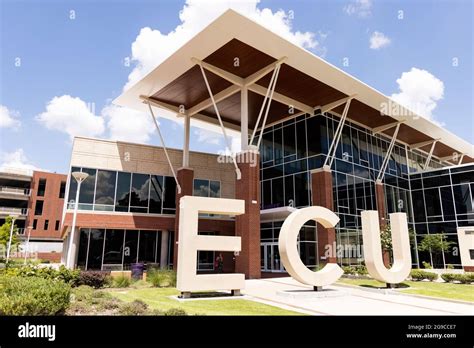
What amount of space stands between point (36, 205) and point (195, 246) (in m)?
52.3

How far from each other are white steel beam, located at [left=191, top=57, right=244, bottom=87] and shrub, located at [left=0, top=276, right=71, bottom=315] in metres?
16.9

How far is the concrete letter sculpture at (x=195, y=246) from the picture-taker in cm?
1329

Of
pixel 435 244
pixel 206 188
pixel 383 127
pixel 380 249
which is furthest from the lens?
pixel 383 127

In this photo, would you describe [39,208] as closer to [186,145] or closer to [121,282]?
[186,145]

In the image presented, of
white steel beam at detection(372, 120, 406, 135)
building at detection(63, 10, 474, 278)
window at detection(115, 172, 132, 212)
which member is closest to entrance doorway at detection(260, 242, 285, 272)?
building at detection(63, 10, 474, 278)

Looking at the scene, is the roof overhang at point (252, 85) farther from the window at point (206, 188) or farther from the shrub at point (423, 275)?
the shrub at point (423, 275)

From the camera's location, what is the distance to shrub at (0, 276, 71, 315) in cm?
845

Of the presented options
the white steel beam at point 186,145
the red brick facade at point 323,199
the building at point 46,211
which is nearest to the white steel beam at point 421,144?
the red brick facade at point 323,199

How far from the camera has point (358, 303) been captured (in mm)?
13172

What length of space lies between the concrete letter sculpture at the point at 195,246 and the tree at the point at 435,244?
2453 centimetres

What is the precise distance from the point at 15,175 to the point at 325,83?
50.4 metres

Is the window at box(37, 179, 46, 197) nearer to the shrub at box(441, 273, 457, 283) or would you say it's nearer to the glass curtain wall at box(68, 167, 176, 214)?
the glass curtain wall at box(68, 167, 176, 214)

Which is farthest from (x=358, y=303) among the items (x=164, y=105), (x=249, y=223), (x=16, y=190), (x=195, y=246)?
(x=16, y=190)
